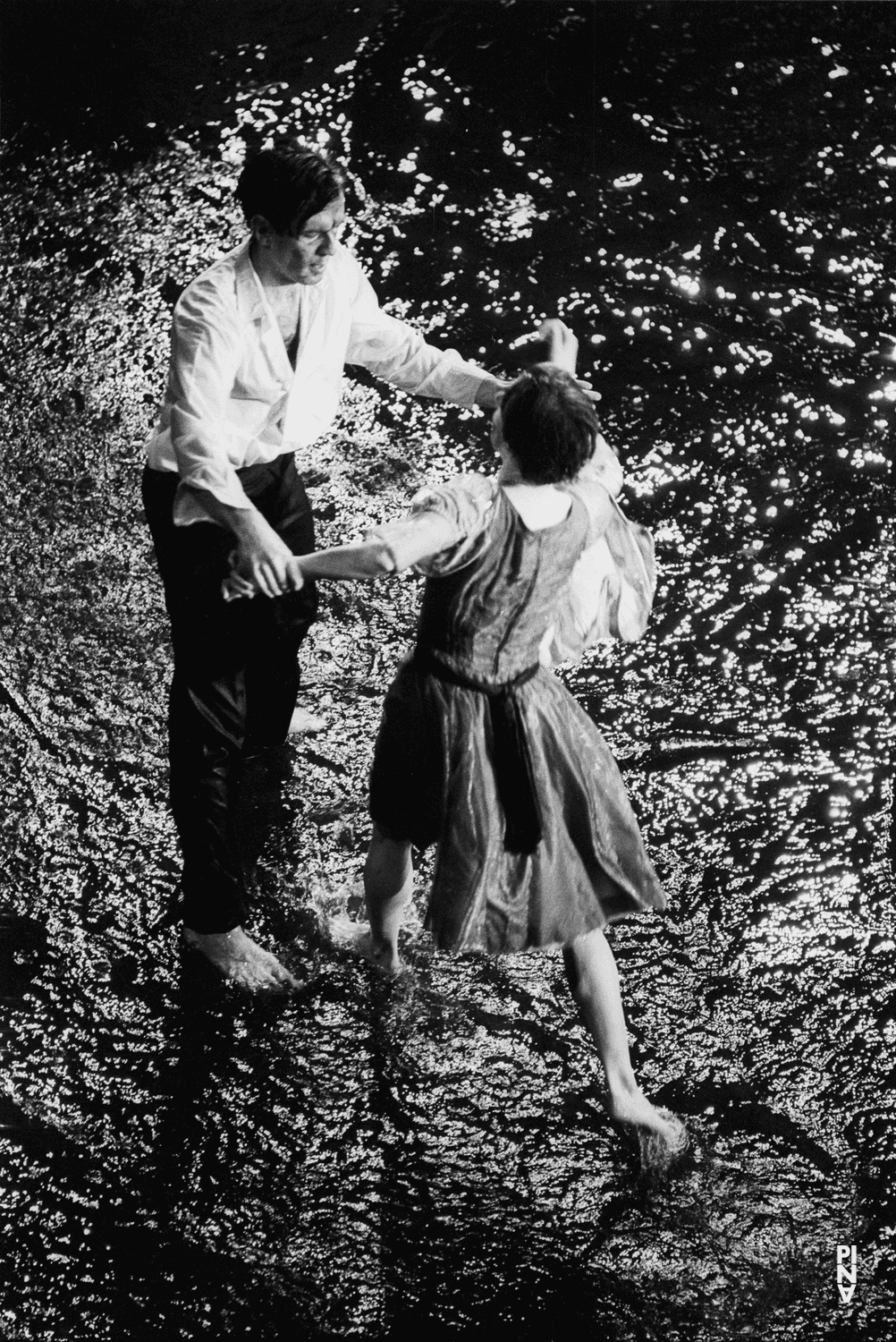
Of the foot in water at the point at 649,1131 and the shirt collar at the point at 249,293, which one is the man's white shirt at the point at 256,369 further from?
the foot in water at the point at 649,1131

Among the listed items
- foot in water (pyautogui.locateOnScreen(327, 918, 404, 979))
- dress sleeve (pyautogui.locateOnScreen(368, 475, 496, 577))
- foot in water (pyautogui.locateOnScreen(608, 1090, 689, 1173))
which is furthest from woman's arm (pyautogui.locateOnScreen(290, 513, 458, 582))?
foot in water (pyautogui.locateOnScreen(608, 1090, 689, 1173))

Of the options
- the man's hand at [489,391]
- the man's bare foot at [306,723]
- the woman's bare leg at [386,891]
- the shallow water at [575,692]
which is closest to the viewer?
the shallow water at [575,692]

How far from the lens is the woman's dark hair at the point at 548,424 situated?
2.78m

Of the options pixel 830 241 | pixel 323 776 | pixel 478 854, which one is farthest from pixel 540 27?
pixel 478 854

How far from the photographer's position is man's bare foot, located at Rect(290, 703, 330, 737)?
4.18 meters

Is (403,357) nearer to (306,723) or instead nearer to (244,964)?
(306,723)

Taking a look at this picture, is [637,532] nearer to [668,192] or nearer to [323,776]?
[323,776]

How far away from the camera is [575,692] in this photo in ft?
14.1

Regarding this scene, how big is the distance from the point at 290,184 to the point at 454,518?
788mm

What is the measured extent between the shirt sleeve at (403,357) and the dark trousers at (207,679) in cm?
31

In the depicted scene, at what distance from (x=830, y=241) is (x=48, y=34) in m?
3.64

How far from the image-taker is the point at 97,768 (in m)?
4.07

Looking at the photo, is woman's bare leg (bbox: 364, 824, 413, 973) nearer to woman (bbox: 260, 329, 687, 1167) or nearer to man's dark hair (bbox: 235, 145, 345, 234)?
woman (bbox: 260, 329, 687, 1167)

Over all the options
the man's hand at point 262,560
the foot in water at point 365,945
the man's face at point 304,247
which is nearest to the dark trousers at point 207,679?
the foot in water at point 365,945
